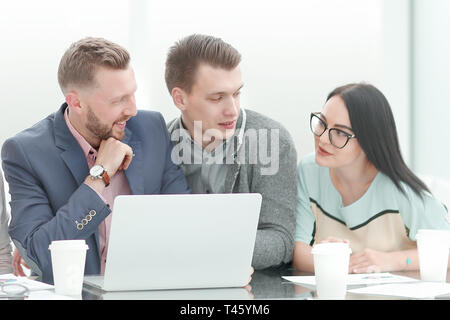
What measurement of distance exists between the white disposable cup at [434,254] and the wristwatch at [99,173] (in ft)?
3.19

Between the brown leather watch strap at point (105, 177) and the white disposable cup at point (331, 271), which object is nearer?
the white disposable cup at point (331, 271)

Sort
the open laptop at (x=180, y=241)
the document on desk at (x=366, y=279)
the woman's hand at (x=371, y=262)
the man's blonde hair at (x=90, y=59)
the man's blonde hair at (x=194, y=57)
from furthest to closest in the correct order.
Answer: the man's blonde hair at (x=194, y=57), the man's blonde hair at (x=90, y=59), the woman's hand at (x=371, y=262), the document on desk at (x=366, y=279), the open laptop at (x=180, y=241)

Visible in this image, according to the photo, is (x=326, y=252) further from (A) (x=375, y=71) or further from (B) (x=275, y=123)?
(A) (x=375, y=71)

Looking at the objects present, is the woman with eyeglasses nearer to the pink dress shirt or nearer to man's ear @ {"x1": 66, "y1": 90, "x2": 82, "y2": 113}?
the pink dress shirt

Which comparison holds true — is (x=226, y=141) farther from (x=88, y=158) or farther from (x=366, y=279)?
(x=366, y=279)

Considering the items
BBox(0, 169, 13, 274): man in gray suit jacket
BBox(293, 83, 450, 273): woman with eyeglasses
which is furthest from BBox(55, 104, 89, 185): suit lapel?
BBox(293, 83, 450, 273): woman with eyeglasses

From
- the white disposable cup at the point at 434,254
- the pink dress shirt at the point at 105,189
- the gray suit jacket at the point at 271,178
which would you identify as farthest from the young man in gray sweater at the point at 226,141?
the white disposable cup at the point at 434,254

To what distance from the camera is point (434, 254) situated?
5.48ft

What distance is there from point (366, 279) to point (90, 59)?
1204 millimetres

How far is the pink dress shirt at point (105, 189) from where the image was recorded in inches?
85.4

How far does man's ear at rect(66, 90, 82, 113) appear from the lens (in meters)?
2.21

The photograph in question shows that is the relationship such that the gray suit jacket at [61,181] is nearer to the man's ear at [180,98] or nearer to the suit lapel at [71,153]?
the suit lapel at [71,153]

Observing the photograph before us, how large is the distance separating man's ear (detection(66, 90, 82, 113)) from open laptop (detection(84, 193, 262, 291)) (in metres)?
0.88
